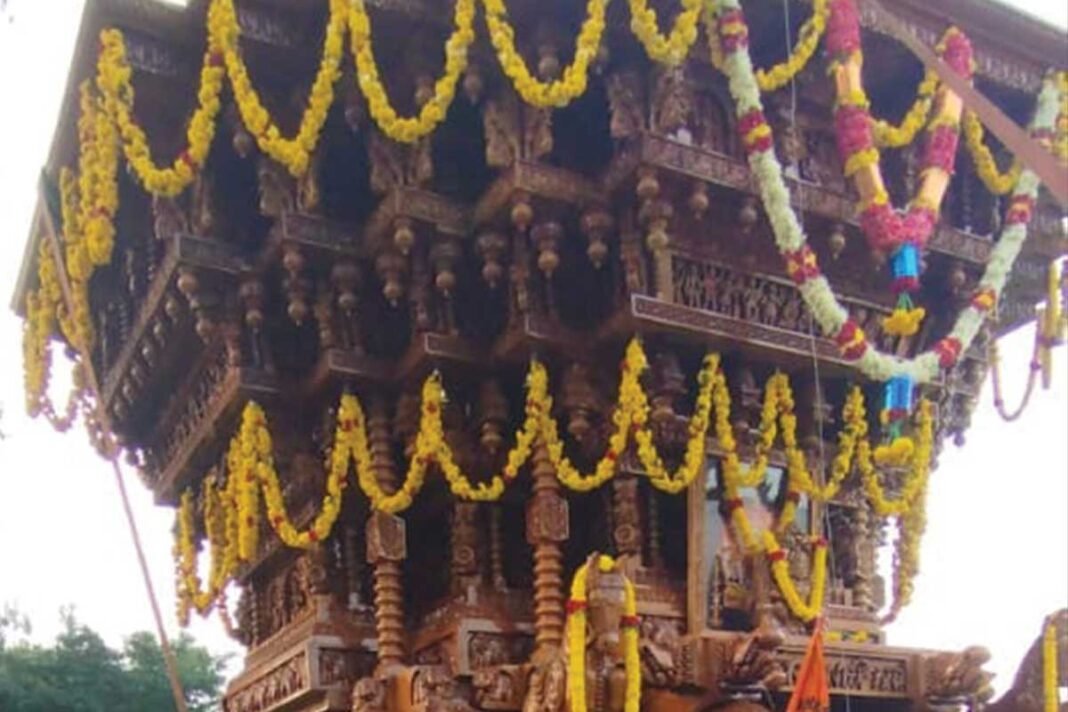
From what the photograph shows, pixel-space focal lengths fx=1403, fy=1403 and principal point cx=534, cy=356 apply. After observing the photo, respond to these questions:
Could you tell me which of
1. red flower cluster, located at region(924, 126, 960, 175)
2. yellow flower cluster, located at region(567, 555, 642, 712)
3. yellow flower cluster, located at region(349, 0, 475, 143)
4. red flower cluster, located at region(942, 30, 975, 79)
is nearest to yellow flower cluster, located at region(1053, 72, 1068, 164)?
red flower cluster, located at region(942, 30, 975, 79)

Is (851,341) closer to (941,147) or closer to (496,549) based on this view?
(941,147)

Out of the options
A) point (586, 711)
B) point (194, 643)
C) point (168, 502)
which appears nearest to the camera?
point (586, 711)

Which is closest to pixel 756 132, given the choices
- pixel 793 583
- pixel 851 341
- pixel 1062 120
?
pixel 851 341

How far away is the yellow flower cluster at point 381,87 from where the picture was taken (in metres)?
6.11

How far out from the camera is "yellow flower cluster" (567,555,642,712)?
5.97 m

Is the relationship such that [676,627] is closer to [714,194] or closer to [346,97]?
[714,194]

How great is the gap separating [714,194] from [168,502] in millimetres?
4643

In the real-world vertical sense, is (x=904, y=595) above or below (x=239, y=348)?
below

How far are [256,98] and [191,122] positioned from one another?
1.23 ft

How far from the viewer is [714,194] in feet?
22.0

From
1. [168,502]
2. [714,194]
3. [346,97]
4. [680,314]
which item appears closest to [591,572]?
[680,314]

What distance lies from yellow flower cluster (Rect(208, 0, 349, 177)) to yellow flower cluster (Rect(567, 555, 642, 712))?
2.24 metres

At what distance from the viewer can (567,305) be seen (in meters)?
7.03

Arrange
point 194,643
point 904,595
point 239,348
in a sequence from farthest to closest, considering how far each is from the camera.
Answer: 1. point 194,643
2. point 904,595
3. point 239,348
